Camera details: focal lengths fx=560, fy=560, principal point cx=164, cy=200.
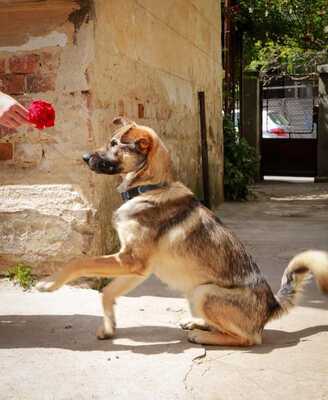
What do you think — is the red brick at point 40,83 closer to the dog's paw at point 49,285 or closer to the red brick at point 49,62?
the red brick at point 49,62

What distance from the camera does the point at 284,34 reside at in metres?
13.8

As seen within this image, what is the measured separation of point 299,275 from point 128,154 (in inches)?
48.1

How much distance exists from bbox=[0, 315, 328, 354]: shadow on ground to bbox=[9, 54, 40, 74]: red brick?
178 centimetres

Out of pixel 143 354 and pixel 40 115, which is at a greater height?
pixel 40 115

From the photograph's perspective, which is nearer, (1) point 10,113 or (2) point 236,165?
(1) point 10,113

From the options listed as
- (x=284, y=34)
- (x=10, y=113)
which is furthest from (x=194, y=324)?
(x=284, y=34)

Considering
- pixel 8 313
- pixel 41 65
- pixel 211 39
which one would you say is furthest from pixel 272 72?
pixel 8 313

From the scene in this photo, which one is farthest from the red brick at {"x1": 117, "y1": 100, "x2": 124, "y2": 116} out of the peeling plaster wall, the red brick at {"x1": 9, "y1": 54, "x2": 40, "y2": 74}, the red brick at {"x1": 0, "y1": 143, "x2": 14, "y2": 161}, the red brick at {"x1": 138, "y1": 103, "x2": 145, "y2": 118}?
the red brick at {"x1": 0, "y1": 143, "x2": 14, "y2": 161}

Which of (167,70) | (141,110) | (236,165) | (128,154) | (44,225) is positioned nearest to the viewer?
(128,154)

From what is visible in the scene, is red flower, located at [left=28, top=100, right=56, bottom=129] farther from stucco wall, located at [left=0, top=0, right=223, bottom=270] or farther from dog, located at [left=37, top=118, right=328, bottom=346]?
stucco wall, located at [left=0, top=0, right=223, bottom=270]

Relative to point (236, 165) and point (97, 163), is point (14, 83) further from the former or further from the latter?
point (236, 165)

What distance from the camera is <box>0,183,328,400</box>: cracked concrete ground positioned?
8.62 feet

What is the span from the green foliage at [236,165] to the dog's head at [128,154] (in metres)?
6.69

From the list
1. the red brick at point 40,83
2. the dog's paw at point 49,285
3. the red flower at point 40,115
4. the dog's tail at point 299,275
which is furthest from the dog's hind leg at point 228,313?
the red brick at point 40,83
